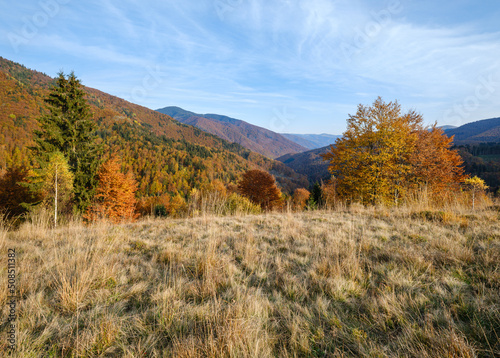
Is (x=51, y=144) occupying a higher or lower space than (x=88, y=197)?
higher

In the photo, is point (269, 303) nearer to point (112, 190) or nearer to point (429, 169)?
point (429, 169)

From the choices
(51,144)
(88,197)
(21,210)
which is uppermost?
(51,144)

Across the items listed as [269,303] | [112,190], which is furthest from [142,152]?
[269,303]

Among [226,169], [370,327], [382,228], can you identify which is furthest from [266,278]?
[226,169]

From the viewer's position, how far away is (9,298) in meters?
2.33

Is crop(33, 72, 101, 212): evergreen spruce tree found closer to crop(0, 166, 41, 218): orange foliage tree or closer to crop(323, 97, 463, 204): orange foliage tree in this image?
crop(0, 166, 41, 218): orange foliage tree

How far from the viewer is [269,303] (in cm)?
224

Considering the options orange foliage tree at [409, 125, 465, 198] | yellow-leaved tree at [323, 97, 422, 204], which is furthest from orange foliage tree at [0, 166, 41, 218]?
orange foliage tree at [409, 125, 465, 198]

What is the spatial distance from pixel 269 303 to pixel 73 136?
2452cm

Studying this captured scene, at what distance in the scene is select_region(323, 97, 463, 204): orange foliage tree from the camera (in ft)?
42.5

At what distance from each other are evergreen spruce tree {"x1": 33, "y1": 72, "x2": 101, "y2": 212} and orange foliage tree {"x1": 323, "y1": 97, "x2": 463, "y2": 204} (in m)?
23.4

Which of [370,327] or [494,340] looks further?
[370,327]

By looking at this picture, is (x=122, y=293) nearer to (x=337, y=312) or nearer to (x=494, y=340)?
(x=337, y=312)

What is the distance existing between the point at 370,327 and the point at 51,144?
25063 millimetres
